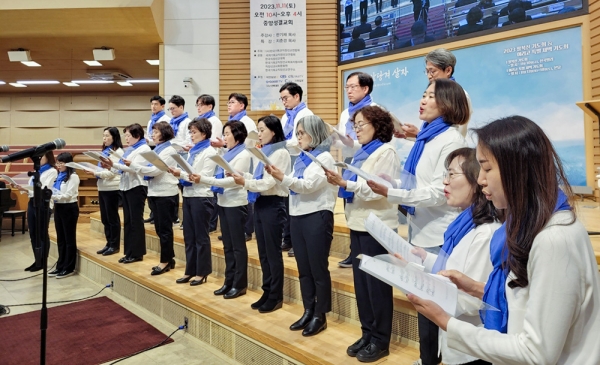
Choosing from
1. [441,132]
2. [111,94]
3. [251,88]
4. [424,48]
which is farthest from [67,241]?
[111,94]

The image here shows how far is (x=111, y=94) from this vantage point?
11.3 meters

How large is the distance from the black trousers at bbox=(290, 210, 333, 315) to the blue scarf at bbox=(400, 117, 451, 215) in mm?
609

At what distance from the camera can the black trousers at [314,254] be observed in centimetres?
235

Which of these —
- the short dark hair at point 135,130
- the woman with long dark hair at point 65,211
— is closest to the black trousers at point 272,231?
the short dark hair at point 135,130

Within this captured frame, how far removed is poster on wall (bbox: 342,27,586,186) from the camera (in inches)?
173

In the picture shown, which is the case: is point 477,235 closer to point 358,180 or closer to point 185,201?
point 358,180

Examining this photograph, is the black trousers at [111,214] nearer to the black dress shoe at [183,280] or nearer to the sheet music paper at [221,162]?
the black dress shoe at [183,280]

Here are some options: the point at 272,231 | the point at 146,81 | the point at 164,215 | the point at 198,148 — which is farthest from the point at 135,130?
the point at 146,81

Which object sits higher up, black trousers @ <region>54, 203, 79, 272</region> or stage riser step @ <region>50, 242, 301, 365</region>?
black trousers @ <region>54, 203, 79, 272</region>

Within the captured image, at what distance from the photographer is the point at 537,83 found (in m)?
4.57

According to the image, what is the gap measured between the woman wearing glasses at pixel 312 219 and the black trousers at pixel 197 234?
1.11 m

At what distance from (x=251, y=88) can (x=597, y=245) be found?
465 centimetres

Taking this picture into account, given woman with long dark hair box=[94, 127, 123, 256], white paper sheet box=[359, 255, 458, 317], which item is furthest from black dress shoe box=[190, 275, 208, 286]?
white paper sheet box=[359, 255, 458, 317]

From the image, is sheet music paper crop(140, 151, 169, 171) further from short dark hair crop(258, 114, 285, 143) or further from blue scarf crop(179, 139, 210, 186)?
short dark hair crop(258, 114, 285, 143)
